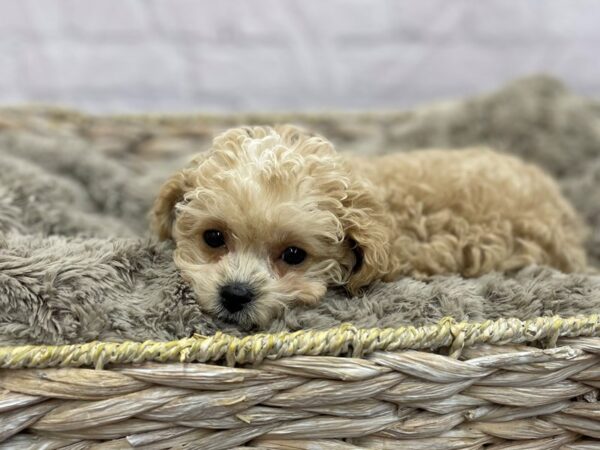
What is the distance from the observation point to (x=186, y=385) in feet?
4.91

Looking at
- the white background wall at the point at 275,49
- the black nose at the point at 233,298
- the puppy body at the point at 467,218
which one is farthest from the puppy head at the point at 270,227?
the white background wall at the point at 275,49

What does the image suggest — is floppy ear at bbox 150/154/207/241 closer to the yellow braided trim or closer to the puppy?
the puppy

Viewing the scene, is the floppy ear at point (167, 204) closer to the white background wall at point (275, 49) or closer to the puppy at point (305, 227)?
the puppy at point (305, 227)

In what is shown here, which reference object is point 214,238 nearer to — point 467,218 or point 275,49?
point 467,218

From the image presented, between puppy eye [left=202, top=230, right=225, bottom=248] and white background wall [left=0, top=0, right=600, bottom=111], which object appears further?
white background wall [left=0, top=0, right=600, bottom=111]

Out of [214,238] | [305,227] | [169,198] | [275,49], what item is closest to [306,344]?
[305,227]

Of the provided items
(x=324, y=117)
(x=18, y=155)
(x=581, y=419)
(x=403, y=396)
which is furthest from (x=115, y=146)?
(x=581, y=419)

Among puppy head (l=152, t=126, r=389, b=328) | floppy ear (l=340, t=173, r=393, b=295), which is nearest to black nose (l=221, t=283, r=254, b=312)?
puppy head (l=152, t=126, r=389, b=328)

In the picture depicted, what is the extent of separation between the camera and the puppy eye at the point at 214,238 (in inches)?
76.5

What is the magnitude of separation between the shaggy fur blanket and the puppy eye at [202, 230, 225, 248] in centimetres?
13

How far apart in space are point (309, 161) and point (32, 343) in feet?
2.93

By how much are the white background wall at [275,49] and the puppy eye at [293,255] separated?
8.10 feet

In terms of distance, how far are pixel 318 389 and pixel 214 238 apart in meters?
0.61

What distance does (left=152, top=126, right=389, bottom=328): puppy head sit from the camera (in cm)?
182
